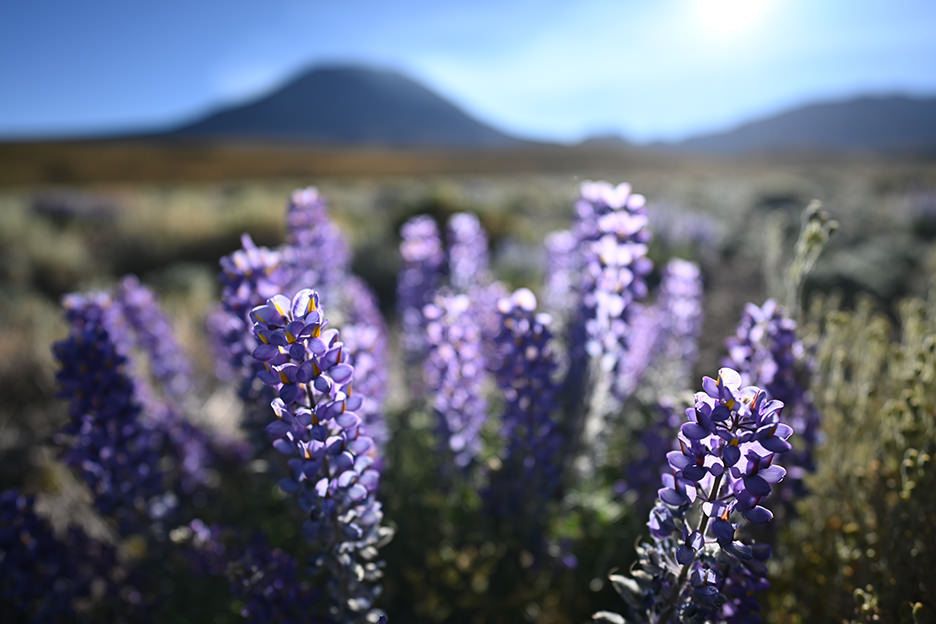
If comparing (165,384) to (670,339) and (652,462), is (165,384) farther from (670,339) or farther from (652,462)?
(670,339)

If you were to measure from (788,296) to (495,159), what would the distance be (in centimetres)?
6540

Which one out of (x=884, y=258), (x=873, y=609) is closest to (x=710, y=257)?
(x=884, y=258)

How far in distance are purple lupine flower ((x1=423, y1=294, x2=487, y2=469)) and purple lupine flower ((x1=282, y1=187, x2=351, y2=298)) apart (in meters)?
0.91

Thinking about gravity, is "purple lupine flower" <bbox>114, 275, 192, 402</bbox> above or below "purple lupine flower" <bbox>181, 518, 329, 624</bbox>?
above

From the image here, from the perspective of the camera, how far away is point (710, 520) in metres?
1.42

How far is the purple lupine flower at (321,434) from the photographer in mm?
1434

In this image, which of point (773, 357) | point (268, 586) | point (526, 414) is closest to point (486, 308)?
point (526, 414)

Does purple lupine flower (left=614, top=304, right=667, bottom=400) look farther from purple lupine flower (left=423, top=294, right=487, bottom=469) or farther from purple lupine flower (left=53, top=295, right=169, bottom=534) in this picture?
purple lupine flower (left=53, top=295, right=169, bottom=534)

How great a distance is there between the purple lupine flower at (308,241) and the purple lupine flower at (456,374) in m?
0.91

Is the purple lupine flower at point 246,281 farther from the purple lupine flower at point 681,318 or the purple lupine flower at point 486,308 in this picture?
the purple lupine flower at point 681,318

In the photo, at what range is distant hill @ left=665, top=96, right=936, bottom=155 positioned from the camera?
548 feet

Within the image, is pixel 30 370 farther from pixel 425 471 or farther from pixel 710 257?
pixel 710 257

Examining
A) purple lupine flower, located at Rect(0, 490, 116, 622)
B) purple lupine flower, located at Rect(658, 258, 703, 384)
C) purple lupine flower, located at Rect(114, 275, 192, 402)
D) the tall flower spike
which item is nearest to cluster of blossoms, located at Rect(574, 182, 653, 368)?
the tall flower spike

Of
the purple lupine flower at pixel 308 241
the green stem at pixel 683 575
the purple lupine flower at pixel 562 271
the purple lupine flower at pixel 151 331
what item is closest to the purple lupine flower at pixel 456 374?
the purple lupine flower at pixel 308 241
